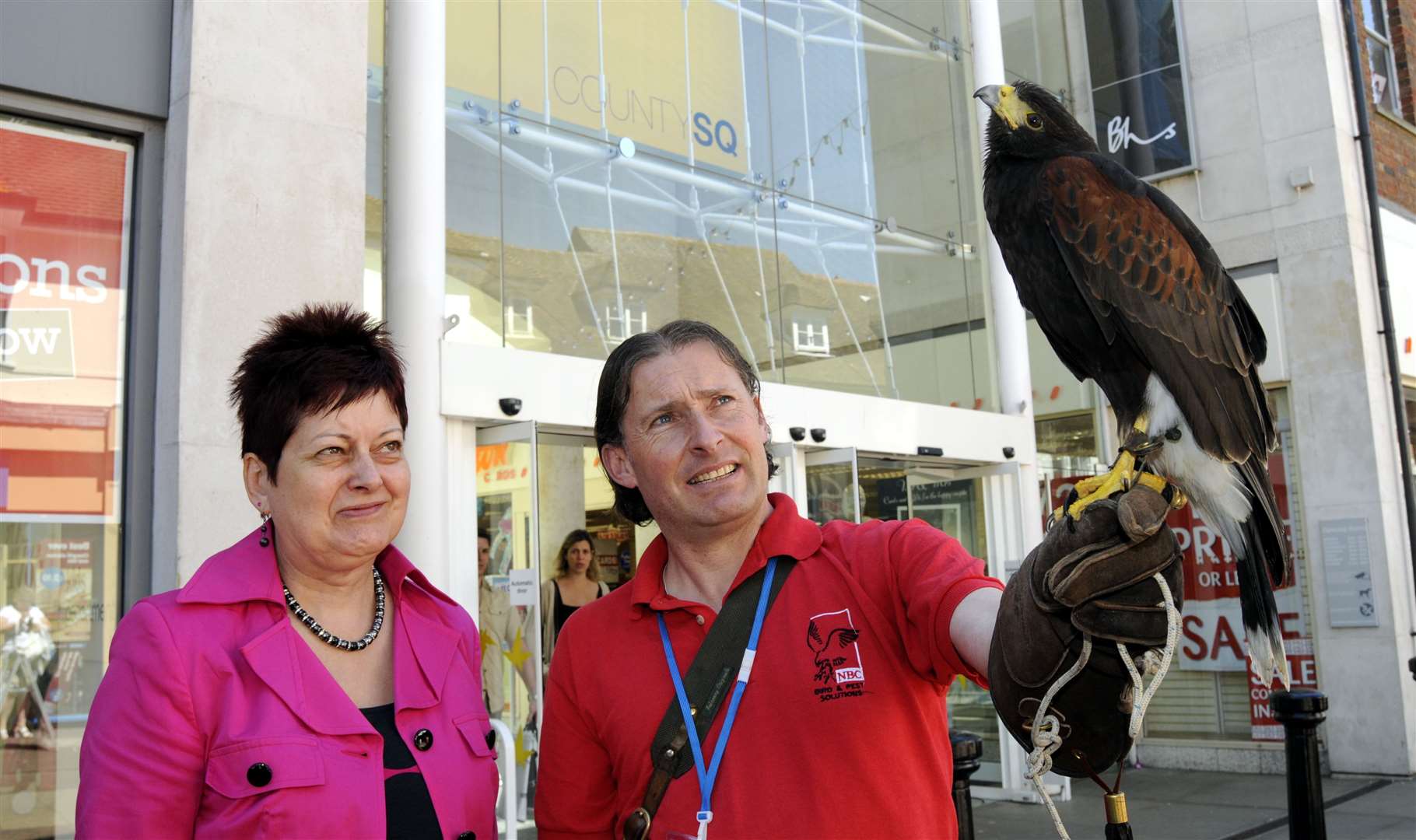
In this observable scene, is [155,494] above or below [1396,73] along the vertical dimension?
below

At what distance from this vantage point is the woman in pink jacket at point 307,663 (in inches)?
69.2

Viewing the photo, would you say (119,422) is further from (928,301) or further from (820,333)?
(928,301)

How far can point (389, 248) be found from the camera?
5.85 metres

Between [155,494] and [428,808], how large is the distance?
3.10 m

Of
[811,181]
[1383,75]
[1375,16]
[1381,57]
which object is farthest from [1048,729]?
[1375,16]

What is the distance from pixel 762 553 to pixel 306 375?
3.05ft

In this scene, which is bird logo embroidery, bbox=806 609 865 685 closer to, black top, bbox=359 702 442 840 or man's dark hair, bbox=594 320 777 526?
man's dark hair, bbox=594 320 777 526

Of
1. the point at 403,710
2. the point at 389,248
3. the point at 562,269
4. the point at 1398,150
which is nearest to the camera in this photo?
the point at 403,710

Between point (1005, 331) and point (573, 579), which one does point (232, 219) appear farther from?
point (1005, 331)

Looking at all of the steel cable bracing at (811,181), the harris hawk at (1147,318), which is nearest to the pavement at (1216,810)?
the steel cable bracing at (811,181)

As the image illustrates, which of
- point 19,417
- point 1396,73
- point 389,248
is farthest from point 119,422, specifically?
point 1396,73

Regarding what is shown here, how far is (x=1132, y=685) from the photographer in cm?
138

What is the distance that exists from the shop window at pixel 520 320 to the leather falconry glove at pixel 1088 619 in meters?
5.16

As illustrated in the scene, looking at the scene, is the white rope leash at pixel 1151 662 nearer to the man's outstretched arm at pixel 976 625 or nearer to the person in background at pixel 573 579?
the man's outstretched arm at pixel 976 625
